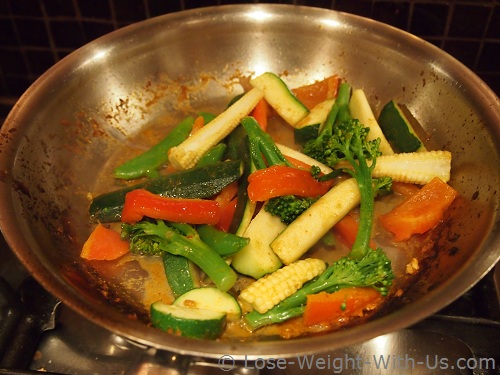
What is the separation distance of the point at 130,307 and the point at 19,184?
18.7 inches

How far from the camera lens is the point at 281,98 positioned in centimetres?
177

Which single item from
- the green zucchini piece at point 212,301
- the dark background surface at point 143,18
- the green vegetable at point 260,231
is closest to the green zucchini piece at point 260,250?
the green vegetable at point 260,231

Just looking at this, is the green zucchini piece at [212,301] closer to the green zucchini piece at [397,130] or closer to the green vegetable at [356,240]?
the green vegetable at [356,240]

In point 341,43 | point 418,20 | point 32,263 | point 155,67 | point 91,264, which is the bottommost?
point 32,263

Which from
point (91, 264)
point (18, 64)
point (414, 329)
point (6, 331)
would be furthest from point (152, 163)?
point (18, 64)

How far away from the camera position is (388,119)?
1688mm

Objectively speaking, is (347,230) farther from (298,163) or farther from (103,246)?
(103,246)

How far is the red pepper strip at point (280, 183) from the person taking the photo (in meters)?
1.42

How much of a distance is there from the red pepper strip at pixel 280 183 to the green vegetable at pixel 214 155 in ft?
0.65

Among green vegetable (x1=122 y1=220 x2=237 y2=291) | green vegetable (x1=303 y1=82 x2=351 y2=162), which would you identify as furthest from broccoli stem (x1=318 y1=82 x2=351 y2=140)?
green vegetable (x1=122 y1=220 x2=237 y2=291)

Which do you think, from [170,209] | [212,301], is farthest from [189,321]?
[170,209]

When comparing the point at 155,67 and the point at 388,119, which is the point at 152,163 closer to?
the point at 155,67

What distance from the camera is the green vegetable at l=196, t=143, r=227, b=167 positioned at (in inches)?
63.2

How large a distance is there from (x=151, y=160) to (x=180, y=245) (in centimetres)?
43
